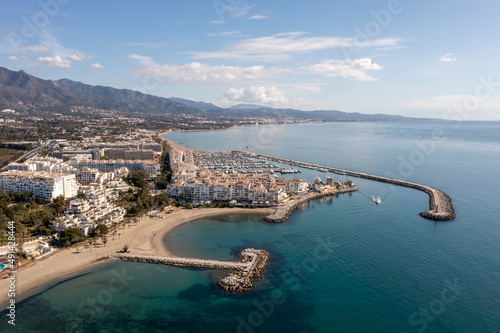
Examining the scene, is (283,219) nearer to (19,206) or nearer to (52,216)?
(52,216)

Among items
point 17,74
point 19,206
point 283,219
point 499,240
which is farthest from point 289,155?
point 17,74

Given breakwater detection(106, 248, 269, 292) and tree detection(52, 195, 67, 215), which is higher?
tree detection(52, 195, 67, 215)

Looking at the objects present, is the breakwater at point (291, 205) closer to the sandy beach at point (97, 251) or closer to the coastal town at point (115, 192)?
the coastal town at point (115, 192)

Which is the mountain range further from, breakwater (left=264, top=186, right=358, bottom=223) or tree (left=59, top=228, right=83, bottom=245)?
tree (left=59, top=228, right=83, bottom=245)

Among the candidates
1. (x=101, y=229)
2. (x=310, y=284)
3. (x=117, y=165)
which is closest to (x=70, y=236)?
(x=101, y=229)

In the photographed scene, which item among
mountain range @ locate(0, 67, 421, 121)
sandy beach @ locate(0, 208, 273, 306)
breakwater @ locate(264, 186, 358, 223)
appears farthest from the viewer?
mountain range @ locate(0, 67, 421, 121)

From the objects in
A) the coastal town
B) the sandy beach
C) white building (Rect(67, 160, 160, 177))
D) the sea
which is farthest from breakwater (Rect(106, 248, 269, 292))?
white building (Rect(67, 160, 160, 177))
